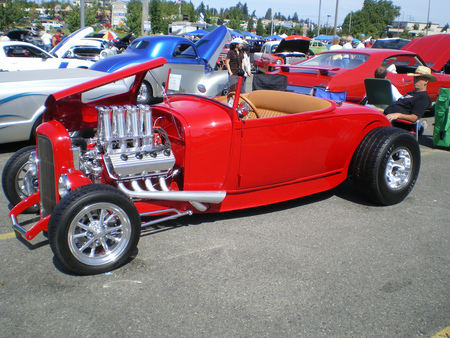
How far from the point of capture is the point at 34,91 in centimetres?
585

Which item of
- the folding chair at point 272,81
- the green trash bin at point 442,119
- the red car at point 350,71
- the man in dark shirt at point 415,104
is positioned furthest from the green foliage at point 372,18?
the man in dark shirt at point 415,104

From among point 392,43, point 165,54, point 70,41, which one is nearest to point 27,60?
point 70,41

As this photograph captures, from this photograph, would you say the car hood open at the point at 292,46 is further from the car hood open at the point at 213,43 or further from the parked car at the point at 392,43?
the car hood open at the point at 213,43

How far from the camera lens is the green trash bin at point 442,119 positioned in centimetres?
689

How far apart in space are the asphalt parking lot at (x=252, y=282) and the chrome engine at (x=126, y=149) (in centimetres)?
65

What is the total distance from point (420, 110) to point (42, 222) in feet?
15.9

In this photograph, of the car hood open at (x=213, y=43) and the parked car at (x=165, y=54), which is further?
the car hood open at (x=213, y=43)

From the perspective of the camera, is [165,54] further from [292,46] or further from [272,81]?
[292,46]

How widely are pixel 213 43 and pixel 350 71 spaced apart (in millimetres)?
→ 4105

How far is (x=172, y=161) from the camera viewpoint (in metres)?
3.57

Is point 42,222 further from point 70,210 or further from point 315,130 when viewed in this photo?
point 315,130

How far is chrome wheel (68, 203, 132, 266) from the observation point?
9.83 ft

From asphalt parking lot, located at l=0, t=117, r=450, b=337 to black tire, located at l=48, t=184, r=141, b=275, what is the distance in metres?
0.13

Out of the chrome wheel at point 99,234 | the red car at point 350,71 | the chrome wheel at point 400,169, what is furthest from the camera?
the red car at point 350,71
